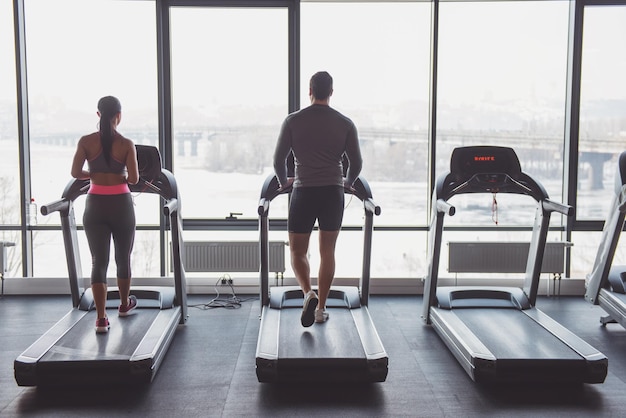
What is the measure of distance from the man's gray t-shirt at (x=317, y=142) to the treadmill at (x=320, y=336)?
0.55 meters

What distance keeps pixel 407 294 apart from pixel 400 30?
2416 millimetres

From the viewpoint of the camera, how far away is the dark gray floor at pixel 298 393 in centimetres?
339

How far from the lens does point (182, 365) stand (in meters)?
4.08

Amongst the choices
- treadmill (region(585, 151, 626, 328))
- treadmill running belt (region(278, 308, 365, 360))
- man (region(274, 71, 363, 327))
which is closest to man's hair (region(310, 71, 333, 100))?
man (region(274, 71, 363, 327))

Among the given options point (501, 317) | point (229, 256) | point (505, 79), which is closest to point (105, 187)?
point (229, 256)

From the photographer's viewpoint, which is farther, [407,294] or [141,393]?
[407,294]

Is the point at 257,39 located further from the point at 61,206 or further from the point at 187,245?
the point at 61,206

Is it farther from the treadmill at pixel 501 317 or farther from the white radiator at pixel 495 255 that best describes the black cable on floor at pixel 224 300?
the white radiator at pixel 495 255

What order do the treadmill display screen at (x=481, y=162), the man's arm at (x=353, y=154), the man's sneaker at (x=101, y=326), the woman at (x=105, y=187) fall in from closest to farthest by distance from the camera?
the woman at (x=105, y=187) < the man's arm at (x=353, y=154) < the man's sneaker at (x=101, y=326) < the treadmill display screen at (x=481, y=162)

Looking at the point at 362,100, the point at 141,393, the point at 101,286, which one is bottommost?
the point at 141,393

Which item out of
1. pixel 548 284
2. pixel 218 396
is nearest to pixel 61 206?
pixel 218 396

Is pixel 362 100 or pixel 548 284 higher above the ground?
pixel 362 100

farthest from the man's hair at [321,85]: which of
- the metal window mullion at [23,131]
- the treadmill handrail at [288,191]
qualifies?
the metal window mullion at [23,131]

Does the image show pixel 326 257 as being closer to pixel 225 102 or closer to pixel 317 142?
pixel 317 142
